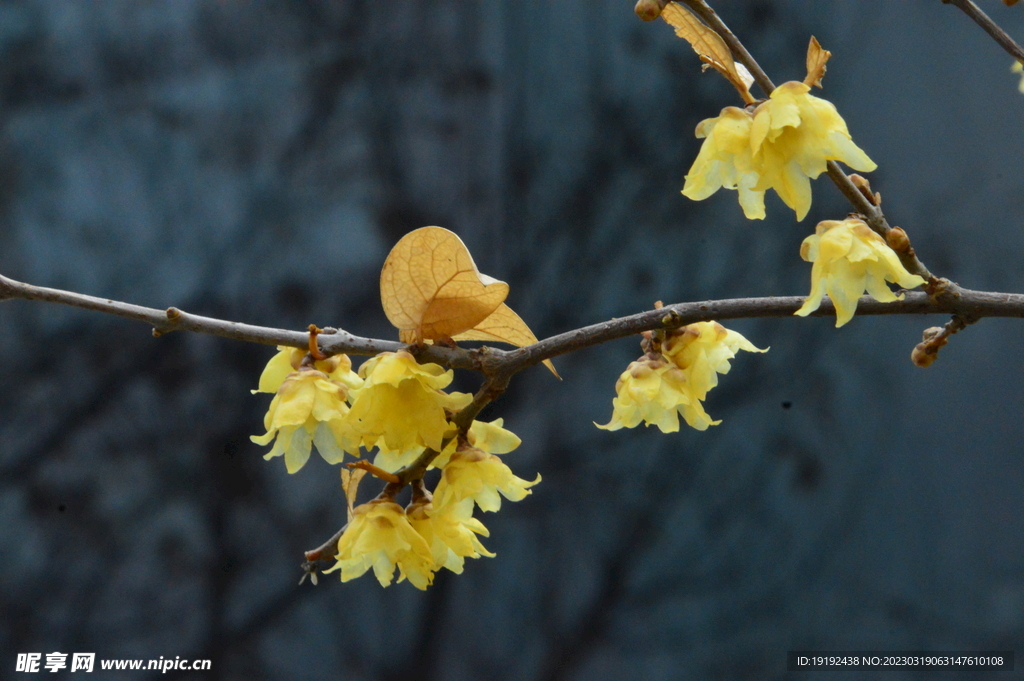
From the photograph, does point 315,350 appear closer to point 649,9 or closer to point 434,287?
point 434,287

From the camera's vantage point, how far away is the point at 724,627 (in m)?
1.37

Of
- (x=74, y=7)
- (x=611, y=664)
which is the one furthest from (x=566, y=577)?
(x=74, y=7)

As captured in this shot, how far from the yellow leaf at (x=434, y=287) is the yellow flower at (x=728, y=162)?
124 mm

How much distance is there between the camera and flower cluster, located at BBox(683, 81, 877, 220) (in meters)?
0.39

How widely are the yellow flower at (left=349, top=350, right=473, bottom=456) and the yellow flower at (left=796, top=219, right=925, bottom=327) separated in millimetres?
202

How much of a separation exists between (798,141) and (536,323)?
0.99 meters

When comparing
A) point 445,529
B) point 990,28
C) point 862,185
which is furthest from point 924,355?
point 445,529

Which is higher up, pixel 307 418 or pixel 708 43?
pixel 708 43

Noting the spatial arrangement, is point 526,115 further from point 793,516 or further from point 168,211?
point 793,516

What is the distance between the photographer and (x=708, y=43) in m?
0.45

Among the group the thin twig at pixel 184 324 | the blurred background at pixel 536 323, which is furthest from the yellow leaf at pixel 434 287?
the blurred background at pixel 536 323

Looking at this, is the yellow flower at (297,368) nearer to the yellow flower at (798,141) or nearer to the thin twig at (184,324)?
the thin twig at (184,324)

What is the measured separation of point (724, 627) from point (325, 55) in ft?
4.03

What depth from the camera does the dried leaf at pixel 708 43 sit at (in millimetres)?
445
